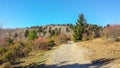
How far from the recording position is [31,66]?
17.3 meters

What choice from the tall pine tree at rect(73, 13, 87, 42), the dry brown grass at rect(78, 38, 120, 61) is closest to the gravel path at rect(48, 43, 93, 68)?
the dry brown grass at rect(78, 38, 120, 61)

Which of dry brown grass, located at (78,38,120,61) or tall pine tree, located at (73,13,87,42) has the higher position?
tall pine tree, located at (73,13,87,42)

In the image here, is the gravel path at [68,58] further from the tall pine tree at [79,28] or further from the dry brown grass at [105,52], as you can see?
the tall pine tree at [79,28]

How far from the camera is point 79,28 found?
2205 inches

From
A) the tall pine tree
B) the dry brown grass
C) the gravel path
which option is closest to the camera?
the gravel path

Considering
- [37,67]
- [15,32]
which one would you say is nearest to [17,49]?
[37,67]

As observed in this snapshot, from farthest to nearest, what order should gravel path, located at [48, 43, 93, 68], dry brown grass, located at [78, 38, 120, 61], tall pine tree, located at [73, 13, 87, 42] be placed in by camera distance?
1. tall pine tree, located at [73, 13, 87, 42]
2. dry brown grass, located at [78, 38, 120, 61]
3. gravel path, located at [48, 43, 93, 68]

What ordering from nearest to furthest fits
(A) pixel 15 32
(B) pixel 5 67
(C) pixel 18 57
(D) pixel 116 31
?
1. (B) pixel 5 67
2. (C) pixel 18 57
3. (D) pixel 116 31
4. (A) pixel 15 32

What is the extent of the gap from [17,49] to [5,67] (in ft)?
22.5

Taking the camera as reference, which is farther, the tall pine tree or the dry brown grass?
the tall pine tree

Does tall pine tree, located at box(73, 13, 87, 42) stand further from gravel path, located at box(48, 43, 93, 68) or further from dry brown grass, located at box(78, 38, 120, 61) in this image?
gravel path, located at box(48, 43, 93, 68)

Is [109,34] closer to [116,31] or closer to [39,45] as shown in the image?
[116,31]

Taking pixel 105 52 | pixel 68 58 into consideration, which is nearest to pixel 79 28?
pixel 105 52

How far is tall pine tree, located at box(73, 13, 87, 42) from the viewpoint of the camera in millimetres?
55750
